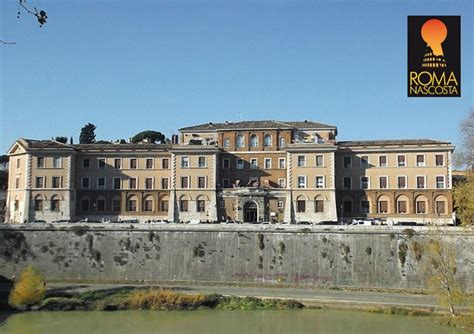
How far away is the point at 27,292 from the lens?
38.5m

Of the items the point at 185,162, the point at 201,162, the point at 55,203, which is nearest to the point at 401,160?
the point at 201,162

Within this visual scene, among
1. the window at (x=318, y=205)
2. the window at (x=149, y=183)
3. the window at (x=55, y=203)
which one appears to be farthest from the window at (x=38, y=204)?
the window at (x=318, y=205)

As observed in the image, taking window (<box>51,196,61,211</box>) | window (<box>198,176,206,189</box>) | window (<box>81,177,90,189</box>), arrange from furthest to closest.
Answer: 1. window (<box>81,177,90,189</box>)
2. window (<box>51,196,61,211</box>)
3. window (<box>198,176,206,189</box>)

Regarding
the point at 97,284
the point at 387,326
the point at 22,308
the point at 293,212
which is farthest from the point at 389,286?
the point at 22,308

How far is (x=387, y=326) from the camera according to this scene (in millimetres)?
33656

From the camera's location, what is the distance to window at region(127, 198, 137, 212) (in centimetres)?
6138

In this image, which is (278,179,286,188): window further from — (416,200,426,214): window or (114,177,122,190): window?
(114,177,122,190): window

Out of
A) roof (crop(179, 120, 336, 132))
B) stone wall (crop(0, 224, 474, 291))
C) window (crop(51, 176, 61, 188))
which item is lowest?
stone wall (crop(0, 224, 474, 291))

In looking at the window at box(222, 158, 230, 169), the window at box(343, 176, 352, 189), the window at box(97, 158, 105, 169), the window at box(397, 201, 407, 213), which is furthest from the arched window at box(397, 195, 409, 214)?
the window at box(97, 158, 105, 169)

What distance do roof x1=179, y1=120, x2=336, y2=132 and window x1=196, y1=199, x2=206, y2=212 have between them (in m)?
8.45

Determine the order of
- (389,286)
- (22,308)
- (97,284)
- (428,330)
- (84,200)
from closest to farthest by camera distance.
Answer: (428,330)
(22,308)
(389,286)
(97,284)
(84,200)

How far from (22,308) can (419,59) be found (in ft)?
97.3

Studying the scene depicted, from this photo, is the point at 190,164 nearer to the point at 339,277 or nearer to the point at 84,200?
the point at 84,200

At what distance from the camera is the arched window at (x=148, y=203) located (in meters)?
61.2
